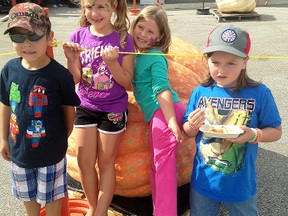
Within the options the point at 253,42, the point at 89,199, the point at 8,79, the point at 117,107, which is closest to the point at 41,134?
the point at 8,79

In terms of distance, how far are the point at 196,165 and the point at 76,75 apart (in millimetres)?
1005

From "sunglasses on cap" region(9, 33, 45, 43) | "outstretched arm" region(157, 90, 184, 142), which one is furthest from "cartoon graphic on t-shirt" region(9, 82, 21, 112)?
"outstretched arm" region(157, 90, 184, 142)

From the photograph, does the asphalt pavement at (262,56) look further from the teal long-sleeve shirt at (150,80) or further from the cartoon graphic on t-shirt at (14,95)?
the cartoon graphic on t-shirt at (14,95)

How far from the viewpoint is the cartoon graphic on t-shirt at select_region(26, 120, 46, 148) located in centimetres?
228

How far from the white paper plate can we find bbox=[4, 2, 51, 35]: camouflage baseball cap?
1.09 metres

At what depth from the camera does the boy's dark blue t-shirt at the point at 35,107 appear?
2.24m

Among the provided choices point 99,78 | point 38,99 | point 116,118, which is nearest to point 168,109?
point 116,118

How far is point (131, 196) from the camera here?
3.08 meters

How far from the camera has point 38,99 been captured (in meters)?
2.25

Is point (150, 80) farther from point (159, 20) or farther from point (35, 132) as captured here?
point (35, 132)

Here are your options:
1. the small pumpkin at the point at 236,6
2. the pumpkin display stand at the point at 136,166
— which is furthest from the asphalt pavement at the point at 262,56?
the pumpkin display stand at the point at 136,166

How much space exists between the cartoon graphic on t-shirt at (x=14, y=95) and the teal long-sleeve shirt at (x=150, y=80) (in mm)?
810

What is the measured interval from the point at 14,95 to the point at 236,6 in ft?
32.1

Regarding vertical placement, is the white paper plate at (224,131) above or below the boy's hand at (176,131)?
above
